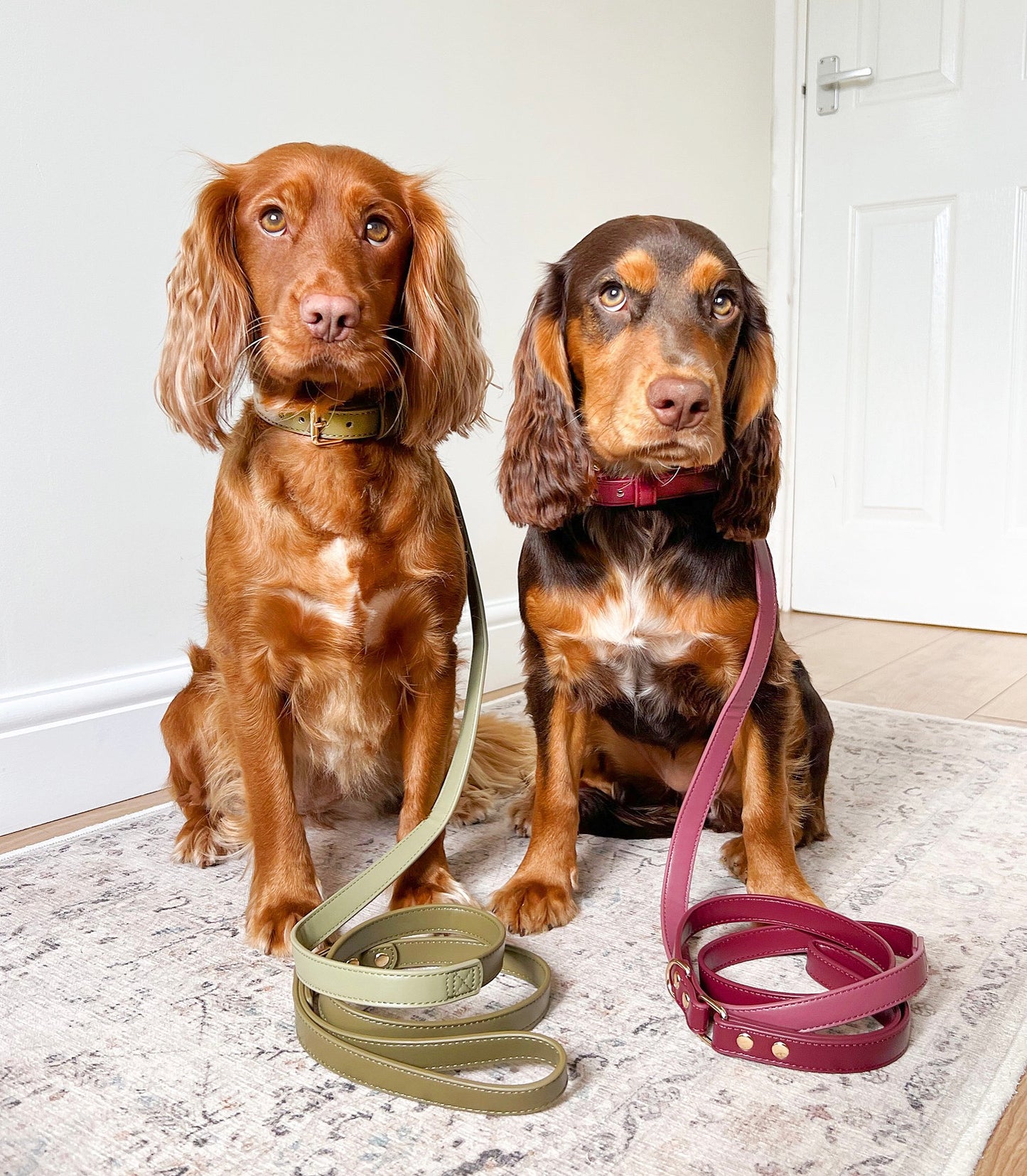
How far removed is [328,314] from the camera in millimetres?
1459

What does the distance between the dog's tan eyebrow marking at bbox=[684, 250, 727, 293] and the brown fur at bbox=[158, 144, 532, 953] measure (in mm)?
387

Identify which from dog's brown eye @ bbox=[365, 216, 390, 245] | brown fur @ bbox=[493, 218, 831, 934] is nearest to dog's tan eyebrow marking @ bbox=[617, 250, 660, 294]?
brown fur @ bbox=[493, 218, 831, 934]

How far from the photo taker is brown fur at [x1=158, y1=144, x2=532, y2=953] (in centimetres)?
155

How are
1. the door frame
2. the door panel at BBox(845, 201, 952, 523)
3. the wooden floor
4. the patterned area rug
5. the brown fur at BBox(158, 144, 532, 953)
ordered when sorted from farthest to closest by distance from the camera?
the door frame < the door panel at BBox(845, 201, 952, 523) < the wooden floor < the brown fur at BBox(158, 144, 532, 953) < the patterned area rug

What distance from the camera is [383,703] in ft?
5.92

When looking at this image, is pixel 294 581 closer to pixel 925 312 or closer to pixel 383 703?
pixel 383 703

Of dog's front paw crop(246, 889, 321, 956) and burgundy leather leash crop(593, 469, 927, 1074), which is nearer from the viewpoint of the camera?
burgundy leather leash crop(593, 469, 927, 1074)

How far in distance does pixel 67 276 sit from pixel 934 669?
2.80 m

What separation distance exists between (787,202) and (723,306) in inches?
123

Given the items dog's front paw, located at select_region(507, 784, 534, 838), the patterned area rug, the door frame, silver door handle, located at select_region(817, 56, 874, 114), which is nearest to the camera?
the patterned area rug

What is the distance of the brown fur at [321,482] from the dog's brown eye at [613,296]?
26 cm

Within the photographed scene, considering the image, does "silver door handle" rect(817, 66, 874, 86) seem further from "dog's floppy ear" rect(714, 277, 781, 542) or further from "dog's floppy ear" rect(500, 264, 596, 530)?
"dog's floppy ear" rect(500, 264, 596, 530)

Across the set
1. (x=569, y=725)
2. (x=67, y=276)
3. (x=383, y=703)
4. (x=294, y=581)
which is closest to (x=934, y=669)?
(x=569, y=725)

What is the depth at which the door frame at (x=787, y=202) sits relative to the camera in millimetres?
4305
